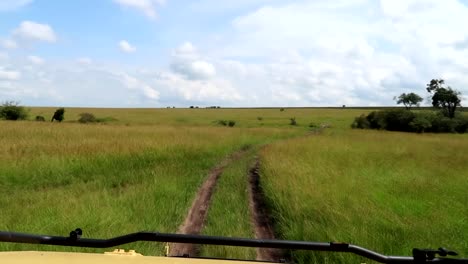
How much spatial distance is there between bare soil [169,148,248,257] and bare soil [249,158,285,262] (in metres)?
0.85

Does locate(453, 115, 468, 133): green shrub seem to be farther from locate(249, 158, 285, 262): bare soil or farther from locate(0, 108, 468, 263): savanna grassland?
locate(249, 158, 285, 262): bare soil

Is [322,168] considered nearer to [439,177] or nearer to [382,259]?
[439,177]

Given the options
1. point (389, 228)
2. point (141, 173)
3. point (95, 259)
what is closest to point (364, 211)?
point (389, 228)

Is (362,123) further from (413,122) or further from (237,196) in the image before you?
(237,196)

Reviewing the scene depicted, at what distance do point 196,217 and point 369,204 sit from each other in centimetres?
300

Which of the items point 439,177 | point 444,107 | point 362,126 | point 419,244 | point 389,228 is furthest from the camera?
point 444,107

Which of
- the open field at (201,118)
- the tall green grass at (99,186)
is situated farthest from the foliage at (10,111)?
the tall green grass at (99,186)

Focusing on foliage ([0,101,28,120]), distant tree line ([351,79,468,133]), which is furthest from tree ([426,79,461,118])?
foliage ([0,101,28,120])

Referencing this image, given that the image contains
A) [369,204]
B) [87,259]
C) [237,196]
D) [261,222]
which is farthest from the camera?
[237,196]

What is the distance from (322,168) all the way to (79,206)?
699 centimetres

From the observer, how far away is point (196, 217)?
8.33 metres

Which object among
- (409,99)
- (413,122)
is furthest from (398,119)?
(409,99)

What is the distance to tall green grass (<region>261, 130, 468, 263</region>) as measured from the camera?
618cm

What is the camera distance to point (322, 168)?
12938 mm
